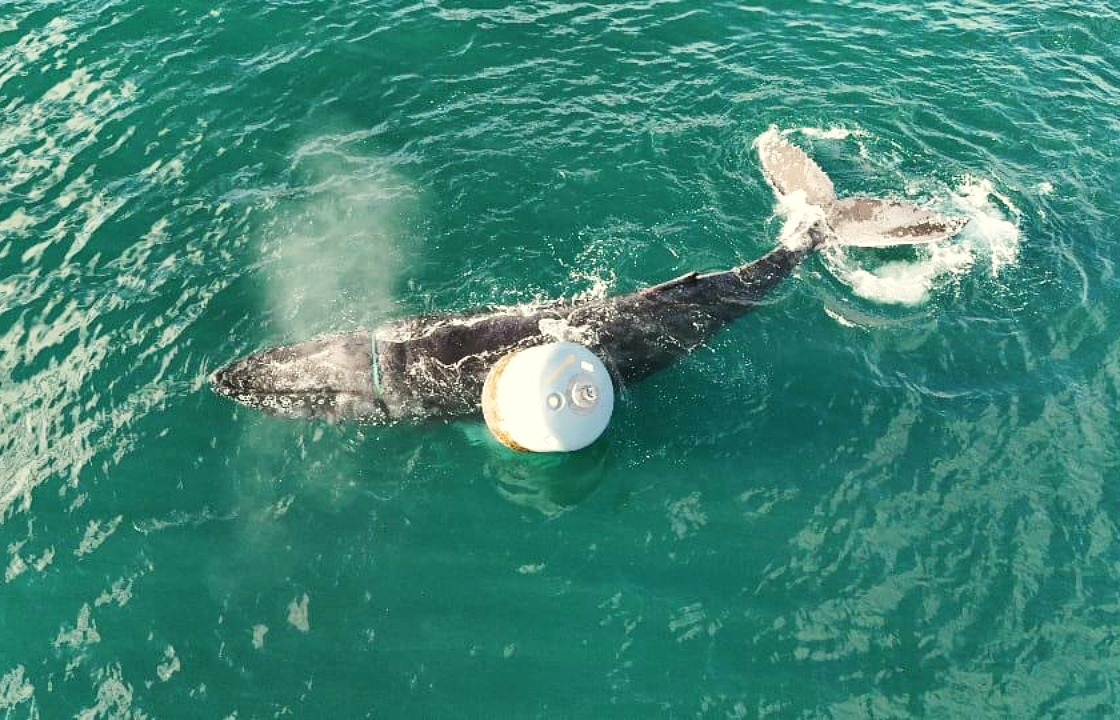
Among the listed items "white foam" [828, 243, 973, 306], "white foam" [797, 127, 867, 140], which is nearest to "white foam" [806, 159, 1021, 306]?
"white foam" [828, 243, 973, 306]

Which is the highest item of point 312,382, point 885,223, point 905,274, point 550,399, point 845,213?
point 550,399

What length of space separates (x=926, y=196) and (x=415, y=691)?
16.7 metres

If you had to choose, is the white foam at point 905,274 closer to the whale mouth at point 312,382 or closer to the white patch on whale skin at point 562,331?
the white patch on whale skin at point 562,331

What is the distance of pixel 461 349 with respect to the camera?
15.2m

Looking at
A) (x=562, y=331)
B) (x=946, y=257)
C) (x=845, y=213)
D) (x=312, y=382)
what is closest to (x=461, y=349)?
(x=562, y=331)

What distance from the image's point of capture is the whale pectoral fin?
714 inches

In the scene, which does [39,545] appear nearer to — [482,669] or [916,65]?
[482,669]

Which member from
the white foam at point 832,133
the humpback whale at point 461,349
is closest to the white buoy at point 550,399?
the humpback whale at point 461,349

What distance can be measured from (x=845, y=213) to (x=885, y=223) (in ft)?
3.06

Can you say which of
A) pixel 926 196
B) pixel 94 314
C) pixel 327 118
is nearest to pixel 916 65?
pixel 926 196

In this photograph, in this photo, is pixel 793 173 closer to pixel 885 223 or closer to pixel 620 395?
pixel 885 223

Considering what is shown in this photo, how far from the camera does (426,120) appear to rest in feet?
70.9

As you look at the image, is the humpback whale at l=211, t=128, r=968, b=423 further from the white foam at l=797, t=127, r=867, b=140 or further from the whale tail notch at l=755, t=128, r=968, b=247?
the white foam at l=797, t=127, r=867, b=140

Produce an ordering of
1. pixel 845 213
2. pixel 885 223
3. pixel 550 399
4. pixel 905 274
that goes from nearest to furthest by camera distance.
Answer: pixel 550 399, pixel 905 274, pixel 885 223, pixel 845 213
